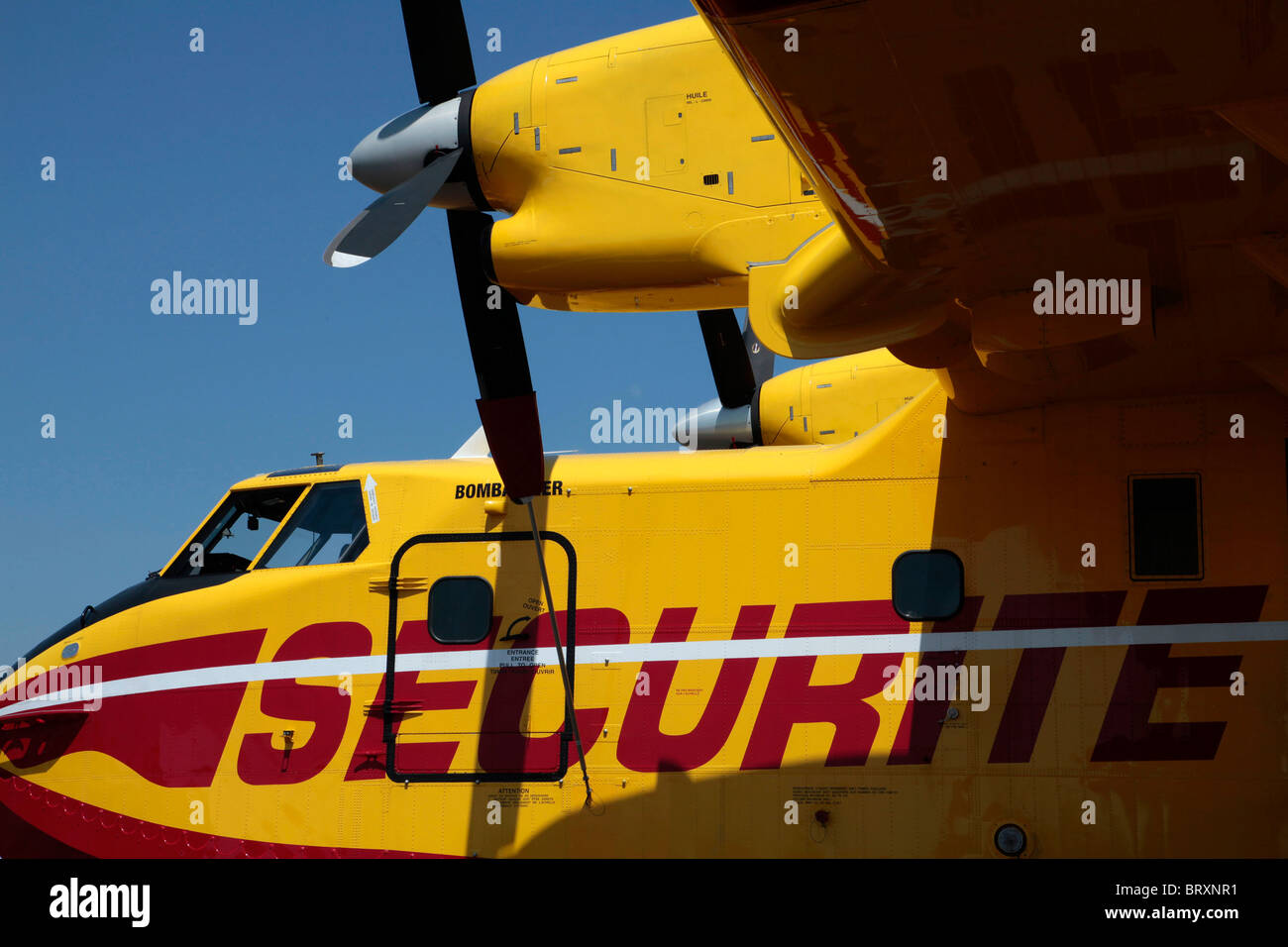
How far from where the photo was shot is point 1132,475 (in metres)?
7.42

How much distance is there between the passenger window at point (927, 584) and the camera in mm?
7570

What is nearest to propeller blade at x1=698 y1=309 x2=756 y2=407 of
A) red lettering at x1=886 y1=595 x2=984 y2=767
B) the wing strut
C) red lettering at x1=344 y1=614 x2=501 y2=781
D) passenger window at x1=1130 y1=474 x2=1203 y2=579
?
the wing strut

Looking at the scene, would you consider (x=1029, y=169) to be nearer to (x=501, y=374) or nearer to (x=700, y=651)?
(x=700, y=651)

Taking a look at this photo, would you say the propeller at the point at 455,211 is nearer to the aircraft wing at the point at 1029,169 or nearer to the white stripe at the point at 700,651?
the white stripe at the point at 700,651

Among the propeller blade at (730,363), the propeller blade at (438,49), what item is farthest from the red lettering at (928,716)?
the propeller blade at (438,49)

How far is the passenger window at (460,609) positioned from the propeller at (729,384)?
351cm

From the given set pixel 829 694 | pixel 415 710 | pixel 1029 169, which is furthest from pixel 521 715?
pixel 1029 169

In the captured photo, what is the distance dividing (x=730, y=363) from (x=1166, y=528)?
492cm

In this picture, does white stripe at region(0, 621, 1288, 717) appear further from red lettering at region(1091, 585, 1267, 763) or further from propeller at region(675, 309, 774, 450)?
propeller at region(675, 309, 774, 450)

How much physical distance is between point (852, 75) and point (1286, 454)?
4.71m

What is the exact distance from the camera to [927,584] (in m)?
7.63

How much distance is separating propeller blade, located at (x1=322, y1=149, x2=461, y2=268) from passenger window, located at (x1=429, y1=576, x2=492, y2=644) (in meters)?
2.53

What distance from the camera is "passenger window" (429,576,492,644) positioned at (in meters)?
8.25
